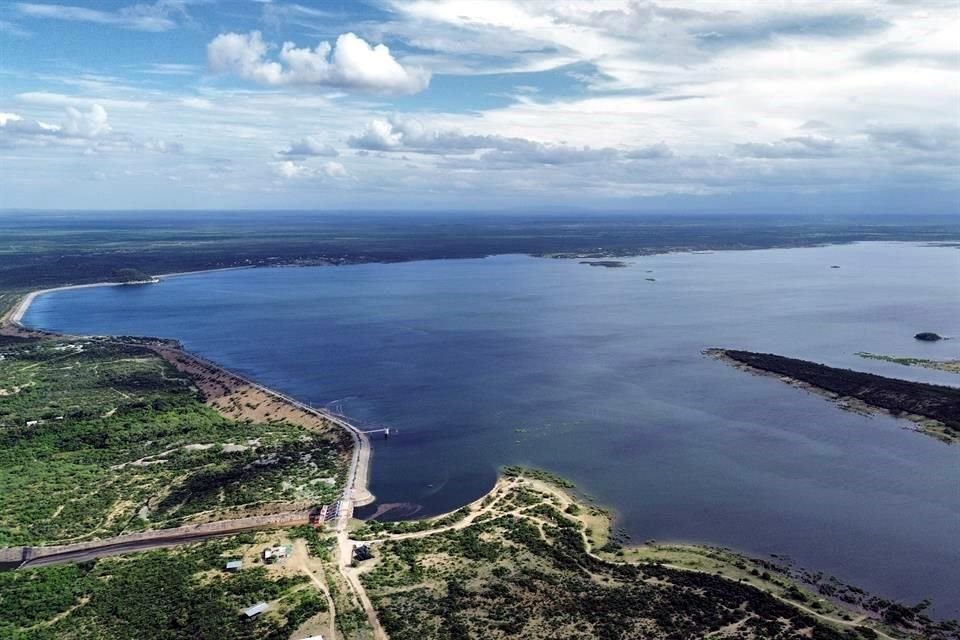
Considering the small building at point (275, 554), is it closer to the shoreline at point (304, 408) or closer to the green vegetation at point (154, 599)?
the green vegetation at point (154, 599)

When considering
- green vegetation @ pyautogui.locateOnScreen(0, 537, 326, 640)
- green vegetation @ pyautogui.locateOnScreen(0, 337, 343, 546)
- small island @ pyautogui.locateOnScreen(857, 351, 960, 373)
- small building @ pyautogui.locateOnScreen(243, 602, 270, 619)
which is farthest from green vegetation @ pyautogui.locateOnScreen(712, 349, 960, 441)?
small building @ pyautogui.locateOnScreen(243, 602, 270, 619)

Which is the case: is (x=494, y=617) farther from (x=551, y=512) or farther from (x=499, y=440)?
(x=499, y=440)

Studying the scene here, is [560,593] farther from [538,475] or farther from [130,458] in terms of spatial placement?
Answer: [130,458]

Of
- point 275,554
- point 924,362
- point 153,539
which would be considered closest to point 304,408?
point 153,539

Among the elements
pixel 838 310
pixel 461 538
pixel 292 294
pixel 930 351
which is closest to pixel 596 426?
pixel 461 538

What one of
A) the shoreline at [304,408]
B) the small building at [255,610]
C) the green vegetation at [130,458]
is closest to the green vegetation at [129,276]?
the shoreline at [304,408]

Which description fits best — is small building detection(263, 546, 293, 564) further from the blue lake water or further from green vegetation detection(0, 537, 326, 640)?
the blue lake water
